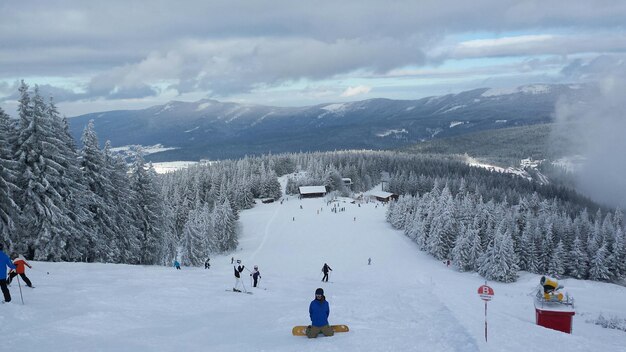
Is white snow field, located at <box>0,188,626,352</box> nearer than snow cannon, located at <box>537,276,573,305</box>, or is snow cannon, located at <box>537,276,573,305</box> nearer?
white snow field, located at <box>0,188,626,352</box>

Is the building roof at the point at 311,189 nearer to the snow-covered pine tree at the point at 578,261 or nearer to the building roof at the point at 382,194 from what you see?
the building roof at the point at 382,194

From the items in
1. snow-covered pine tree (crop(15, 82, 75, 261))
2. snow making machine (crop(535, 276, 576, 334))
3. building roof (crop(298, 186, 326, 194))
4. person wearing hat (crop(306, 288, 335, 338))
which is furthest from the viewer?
building roof (crop(298, 186, 326, 194))

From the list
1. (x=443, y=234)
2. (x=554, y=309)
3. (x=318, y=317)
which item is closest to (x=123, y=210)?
(x=318, y=317)

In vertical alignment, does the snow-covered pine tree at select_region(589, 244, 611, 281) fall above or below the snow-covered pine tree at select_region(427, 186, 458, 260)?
below

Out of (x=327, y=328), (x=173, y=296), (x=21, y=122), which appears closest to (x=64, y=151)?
(x=21, y=122)

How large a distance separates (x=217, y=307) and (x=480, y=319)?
9.44 meters

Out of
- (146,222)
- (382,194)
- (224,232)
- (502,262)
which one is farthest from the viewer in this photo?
(382,194)

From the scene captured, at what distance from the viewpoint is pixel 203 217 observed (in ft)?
209

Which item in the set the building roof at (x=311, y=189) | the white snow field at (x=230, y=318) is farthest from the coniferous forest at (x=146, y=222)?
the building roof at (x=311, y=189)

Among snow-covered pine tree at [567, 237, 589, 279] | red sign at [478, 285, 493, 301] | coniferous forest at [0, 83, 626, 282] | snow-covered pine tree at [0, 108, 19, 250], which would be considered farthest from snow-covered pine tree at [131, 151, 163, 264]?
snow-covered pine tree at [567, 237, 589, 279]

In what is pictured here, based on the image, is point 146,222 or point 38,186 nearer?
point 38,186

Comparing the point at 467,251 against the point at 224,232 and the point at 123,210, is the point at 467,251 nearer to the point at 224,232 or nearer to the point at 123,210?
the point at 224,232

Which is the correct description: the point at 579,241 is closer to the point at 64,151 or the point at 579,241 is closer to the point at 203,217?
the point at 203,217

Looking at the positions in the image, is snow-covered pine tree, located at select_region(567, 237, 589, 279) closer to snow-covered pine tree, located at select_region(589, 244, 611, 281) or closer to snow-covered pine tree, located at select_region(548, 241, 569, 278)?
snow-covered pine tree, located at select_region(589, 244, 611, 281)
